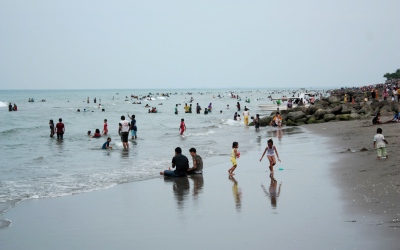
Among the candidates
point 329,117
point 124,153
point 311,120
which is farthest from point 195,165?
point 329,117

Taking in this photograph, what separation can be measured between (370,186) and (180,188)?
507 cm

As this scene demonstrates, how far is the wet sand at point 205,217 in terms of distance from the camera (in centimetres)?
789

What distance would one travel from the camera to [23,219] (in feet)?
33.3

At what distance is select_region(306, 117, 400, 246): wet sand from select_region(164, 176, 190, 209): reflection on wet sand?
3.83 m

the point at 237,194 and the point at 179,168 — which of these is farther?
the point at 179,168

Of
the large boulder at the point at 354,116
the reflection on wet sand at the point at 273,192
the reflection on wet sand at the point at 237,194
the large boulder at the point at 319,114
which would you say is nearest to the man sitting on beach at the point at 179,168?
the reflection on wet sand at the point at 237,194

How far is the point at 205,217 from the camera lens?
958 cm

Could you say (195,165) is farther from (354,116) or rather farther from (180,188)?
(354,116)

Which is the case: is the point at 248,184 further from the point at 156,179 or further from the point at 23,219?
the point at 23,219

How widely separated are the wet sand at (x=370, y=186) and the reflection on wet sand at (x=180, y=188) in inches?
151

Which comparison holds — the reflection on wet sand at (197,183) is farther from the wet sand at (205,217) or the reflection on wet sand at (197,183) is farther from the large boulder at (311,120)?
the large boulder at (311,120)

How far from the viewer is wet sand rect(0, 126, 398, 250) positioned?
7.89m

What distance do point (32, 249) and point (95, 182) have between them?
687 centimetres

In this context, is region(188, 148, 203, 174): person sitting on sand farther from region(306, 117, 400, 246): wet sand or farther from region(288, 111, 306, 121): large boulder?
region(288, 111, 306, 121): large boulder
